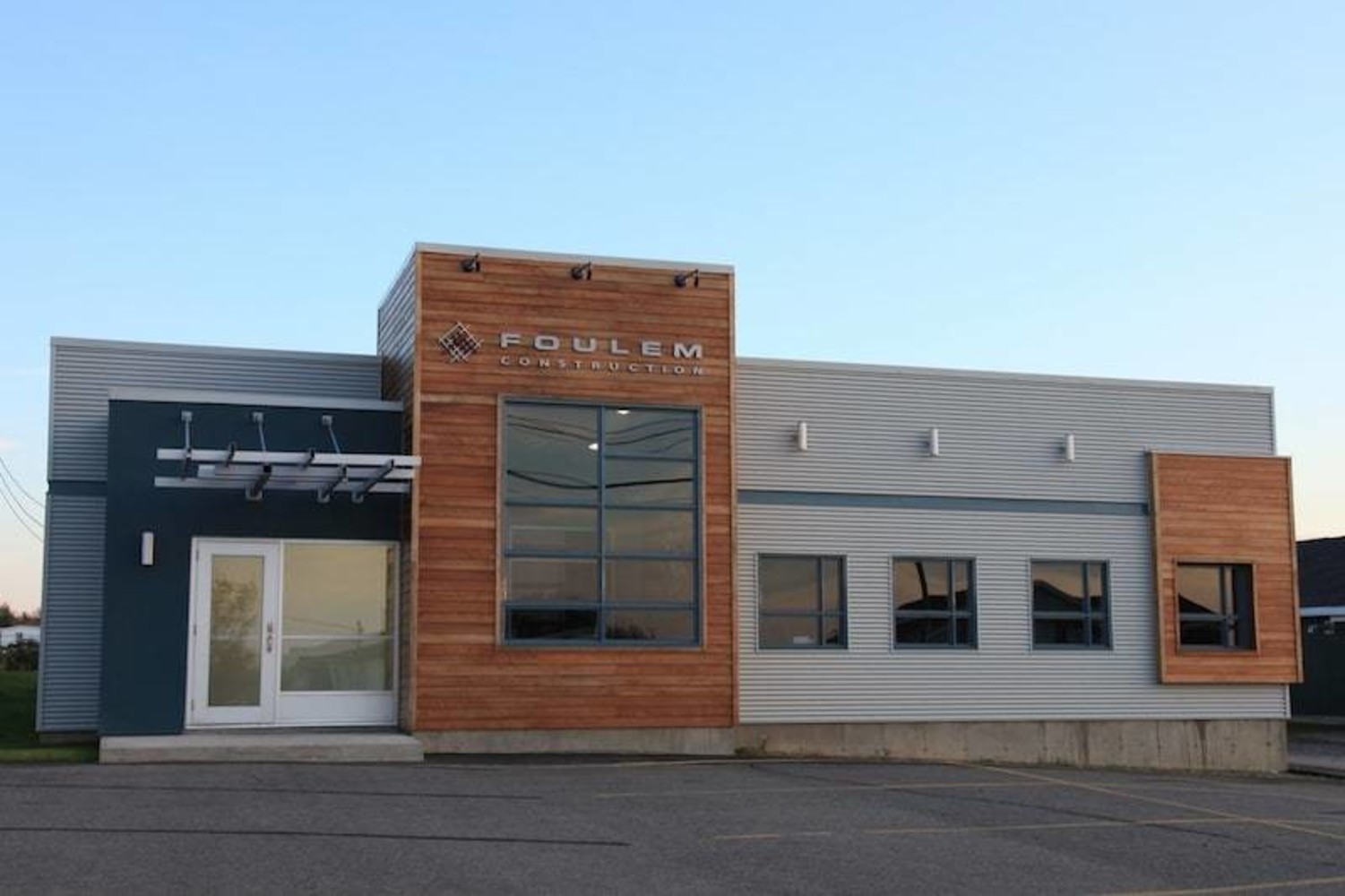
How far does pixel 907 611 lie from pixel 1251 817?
6943 millimetres

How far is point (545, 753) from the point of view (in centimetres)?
1755

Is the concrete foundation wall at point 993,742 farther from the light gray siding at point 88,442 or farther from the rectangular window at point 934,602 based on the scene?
the light gray siding at point 88,442

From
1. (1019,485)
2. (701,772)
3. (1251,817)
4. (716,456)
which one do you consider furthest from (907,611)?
(1251,817)

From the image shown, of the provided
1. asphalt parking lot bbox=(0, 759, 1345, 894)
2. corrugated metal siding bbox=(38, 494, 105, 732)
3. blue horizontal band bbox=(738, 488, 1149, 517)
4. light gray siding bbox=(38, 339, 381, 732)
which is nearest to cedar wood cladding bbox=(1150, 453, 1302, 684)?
blue horizontal band bbox=(738, 488, 1149, 517)

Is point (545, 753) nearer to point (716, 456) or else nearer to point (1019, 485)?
point (716, 456)

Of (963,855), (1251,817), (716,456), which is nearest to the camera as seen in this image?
(963,855)

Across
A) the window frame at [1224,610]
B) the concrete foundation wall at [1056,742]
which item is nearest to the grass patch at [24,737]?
the concrete foundation wall at [1056,742]

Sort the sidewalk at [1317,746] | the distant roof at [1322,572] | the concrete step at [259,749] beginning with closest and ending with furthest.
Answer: the concrete step at [259,749], the sidewalk at [1317,746], the distant roof at [1322,572]

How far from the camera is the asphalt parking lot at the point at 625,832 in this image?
33.3 ft

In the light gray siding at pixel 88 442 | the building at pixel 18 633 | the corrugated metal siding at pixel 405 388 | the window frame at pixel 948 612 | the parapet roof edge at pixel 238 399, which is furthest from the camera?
the building at pixel 18 633

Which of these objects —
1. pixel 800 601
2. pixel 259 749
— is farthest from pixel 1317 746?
pixel 259 749

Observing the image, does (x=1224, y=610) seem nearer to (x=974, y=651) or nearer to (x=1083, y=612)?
(x=1083, y=612)

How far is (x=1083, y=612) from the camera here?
71.2 ft

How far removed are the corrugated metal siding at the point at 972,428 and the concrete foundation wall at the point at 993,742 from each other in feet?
10.4
